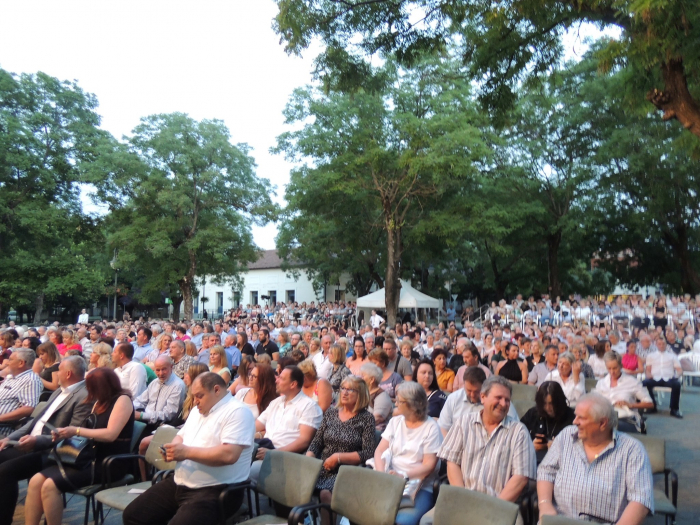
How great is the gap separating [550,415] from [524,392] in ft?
8.46

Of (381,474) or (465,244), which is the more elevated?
(465,244)

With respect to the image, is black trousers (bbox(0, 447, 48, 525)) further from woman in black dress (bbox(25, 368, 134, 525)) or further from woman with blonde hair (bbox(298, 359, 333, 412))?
woman with blonde hair (bbox(298, 359, 333, 412))

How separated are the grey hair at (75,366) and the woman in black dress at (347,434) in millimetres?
2068

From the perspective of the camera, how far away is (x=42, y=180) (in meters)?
31.0

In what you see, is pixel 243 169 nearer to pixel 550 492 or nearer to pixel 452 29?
pixel 452 29

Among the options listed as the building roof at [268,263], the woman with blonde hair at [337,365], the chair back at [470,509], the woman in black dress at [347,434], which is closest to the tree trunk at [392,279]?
the woman with blonde hair at [337,365]

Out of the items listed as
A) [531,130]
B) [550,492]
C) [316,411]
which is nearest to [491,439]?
[550,492]

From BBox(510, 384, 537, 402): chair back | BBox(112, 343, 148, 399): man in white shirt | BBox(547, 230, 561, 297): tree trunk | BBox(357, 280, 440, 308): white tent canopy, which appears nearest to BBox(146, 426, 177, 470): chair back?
BBox(112, 343, 148, 399): man in white shirt

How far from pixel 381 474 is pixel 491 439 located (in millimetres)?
766

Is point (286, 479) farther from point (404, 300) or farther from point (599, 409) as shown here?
point (404, 300)

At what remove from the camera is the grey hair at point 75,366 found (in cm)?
490

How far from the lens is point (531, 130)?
30078 millimetres

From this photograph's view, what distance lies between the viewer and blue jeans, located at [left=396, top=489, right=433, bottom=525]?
373 centimetres

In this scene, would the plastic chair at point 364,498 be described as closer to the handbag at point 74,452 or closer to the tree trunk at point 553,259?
the handbag at point 74,452
